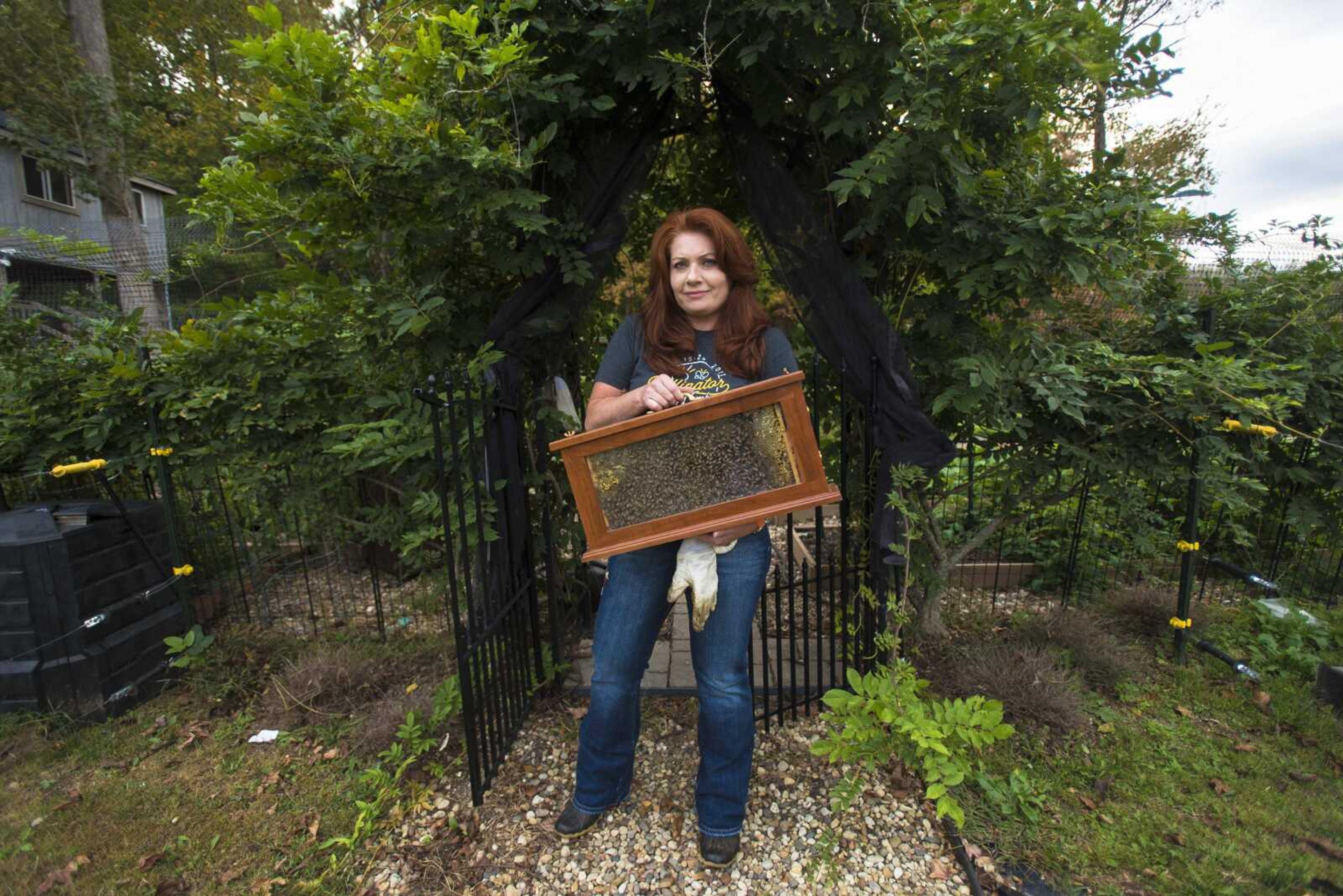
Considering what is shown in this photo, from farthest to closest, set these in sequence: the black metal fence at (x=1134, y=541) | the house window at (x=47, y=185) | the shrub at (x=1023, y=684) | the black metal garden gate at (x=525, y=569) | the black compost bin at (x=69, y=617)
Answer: the house window at (x=47, y=185), the black metal fence at (x=1134, y=541), the black compost bin at (x=69, y=617), the shrub at (x=1023, y=684), the black metal garden gate at (x=525, y=569)

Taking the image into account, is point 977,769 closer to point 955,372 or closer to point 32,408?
point 955,372

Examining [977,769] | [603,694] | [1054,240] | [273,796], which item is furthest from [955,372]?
[273,796]

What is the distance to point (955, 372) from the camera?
8.41 ft

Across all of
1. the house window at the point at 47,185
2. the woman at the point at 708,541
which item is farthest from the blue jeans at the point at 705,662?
the house window at the point at 47,185

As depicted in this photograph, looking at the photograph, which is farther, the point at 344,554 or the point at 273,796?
the point at 344,554

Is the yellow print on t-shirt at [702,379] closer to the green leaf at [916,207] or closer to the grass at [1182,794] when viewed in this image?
the green leaf at [916,207]

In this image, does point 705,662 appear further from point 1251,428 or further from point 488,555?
point 1251,428

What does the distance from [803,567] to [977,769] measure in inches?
43.0

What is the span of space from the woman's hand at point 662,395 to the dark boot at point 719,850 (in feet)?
5.28

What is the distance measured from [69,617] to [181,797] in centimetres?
124

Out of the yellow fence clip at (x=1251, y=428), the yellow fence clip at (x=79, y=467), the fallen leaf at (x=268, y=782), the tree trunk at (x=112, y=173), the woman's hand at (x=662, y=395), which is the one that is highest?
the tree trunk at (x=112, y=173)

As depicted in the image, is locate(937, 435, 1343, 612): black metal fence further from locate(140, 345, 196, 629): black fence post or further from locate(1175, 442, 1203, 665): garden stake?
locate(140, 345, 196, 629): black fence post

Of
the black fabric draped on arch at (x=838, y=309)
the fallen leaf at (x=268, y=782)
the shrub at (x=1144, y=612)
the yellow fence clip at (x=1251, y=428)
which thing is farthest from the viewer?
the shrub at (x=1144, y=612)

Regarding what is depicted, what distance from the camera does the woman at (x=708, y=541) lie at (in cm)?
210
